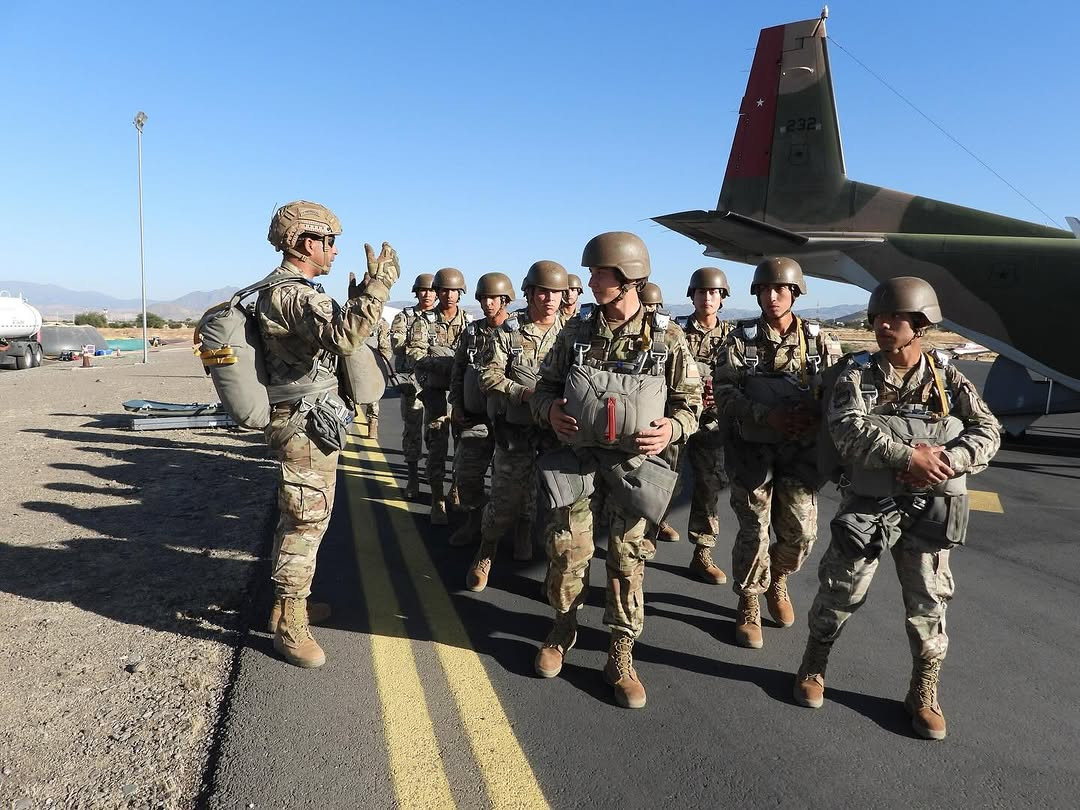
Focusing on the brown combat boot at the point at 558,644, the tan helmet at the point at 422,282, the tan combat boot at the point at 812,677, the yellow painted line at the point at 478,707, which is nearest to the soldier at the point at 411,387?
the tan helmet at the point at 422,282

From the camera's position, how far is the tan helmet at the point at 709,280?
17.1 feet

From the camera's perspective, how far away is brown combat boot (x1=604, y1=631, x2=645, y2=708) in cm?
308

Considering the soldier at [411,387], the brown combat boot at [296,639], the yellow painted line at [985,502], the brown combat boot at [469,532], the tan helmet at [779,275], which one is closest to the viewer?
the brown combat boot at [296,639]

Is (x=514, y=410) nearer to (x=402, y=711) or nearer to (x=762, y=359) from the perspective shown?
(x=762, y=359)

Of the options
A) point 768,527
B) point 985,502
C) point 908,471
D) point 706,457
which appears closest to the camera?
point 908,471

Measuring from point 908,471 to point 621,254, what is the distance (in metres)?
1.60

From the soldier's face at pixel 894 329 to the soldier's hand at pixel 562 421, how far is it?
146 cm

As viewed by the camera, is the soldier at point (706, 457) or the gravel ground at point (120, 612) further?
the soldier at point (706, 457)

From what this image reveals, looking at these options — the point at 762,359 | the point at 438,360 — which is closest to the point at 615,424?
the point at 762,359

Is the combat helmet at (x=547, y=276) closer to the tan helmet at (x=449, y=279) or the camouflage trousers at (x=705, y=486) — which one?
the camouflage trousers at (x=705, y=486)

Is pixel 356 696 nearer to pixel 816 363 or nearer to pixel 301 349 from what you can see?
pixel 301 349

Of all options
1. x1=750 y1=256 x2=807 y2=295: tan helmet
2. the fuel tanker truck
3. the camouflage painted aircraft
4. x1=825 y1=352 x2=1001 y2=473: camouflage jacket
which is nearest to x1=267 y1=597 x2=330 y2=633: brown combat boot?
x1=825 y1=352 x2=1001 y2=473: camouflage jacket

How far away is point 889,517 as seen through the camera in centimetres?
289

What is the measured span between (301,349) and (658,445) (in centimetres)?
199
